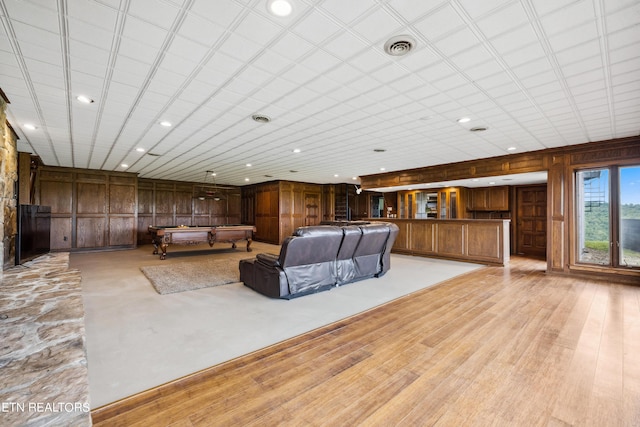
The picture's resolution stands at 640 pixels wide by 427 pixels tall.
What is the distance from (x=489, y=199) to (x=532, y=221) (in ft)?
4.42

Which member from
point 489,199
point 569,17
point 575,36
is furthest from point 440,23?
point 489,199

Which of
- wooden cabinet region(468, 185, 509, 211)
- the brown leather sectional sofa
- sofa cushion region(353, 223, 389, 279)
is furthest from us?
wooden cabinet region(468, 185, 509, 211)

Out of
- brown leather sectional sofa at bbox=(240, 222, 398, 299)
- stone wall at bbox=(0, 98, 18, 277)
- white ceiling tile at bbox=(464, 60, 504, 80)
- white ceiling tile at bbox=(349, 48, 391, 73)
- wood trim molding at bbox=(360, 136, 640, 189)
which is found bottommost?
brown leather sectional sofa at bbox=(240, 222, 398, 299)

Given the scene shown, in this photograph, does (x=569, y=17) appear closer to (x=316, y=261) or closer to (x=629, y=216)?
(x=316, y=261)

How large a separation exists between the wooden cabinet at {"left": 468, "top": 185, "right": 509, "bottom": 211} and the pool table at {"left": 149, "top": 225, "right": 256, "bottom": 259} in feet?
24.9

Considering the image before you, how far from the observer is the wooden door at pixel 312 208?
1211 cm

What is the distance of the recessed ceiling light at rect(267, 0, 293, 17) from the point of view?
185 centimetres

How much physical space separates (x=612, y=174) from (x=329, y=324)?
6.06 metres

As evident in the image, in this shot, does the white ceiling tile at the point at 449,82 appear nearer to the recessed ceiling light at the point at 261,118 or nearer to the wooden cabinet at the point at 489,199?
the recessed ceiling light at the point at 261,118

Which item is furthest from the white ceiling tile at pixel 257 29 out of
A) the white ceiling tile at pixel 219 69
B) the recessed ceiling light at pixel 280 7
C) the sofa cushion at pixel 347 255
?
the sofa cushion at pixel 347 255

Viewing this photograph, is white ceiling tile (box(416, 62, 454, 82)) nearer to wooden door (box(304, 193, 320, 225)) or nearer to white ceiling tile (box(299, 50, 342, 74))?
white ceiling tile (box(299, 50, 342, 74))

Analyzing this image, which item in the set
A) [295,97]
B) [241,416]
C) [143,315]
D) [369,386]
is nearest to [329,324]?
[369,386]

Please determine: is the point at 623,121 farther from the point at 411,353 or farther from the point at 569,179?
the point at 411,353

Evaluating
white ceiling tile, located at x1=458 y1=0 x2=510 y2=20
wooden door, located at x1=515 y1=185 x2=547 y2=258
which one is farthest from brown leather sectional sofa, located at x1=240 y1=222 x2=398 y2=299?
wooden door, located at x1=515 y1=185 x2=547 y2=258
